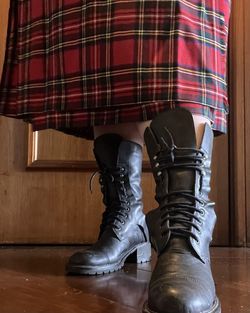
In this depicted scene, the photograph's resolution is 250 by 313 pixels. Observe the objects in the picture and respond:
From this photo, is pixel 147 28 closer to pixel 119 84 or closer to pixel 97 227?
pixel 119 84

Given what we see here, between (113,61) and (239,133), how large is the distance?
70 cm

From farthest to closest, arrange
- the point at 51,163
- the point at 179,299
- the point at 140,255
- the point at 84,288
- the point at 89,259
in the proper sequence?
the point at 51,163 → the point at 140,255 → the point at 89,259 → the point at 84,288 → the point at 179,299

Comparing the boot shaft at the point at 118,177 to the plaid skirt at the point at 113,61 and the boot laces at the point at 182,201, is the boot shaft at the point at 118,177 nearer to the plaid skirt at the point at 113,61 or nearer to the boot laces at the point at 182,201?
the plaid skirt at the point at 113,61

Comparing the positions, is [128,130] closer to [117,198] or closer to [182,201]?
[117,198]

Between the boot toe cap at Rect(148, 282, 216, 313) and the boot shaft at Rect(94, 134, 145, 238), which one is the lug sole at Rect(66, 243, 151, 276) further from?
the boot toe cap at Rect(148, 282, 216, 313)

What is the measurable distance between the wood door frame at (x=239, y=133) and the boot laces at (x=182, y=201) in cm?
77

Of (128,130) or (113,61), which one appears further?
(128,130)

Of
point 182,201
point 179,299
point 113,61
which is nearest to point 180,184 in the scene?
point 182,201

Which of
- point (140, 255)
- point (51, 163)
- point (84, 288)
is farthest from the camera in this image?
point (51, 163)

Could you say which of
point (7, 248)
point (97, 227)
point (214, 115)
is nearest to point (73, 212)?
point (97, 227)

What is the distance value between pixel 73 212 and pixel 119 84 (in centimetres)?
68

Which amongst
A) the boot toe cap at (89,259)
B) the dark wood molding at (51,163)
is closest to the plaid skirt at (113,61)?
the boot toe cap at (89,259)

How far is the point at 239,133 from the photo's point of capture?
Result: 1419 mm

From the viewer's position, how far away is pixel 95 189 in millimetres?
1417
